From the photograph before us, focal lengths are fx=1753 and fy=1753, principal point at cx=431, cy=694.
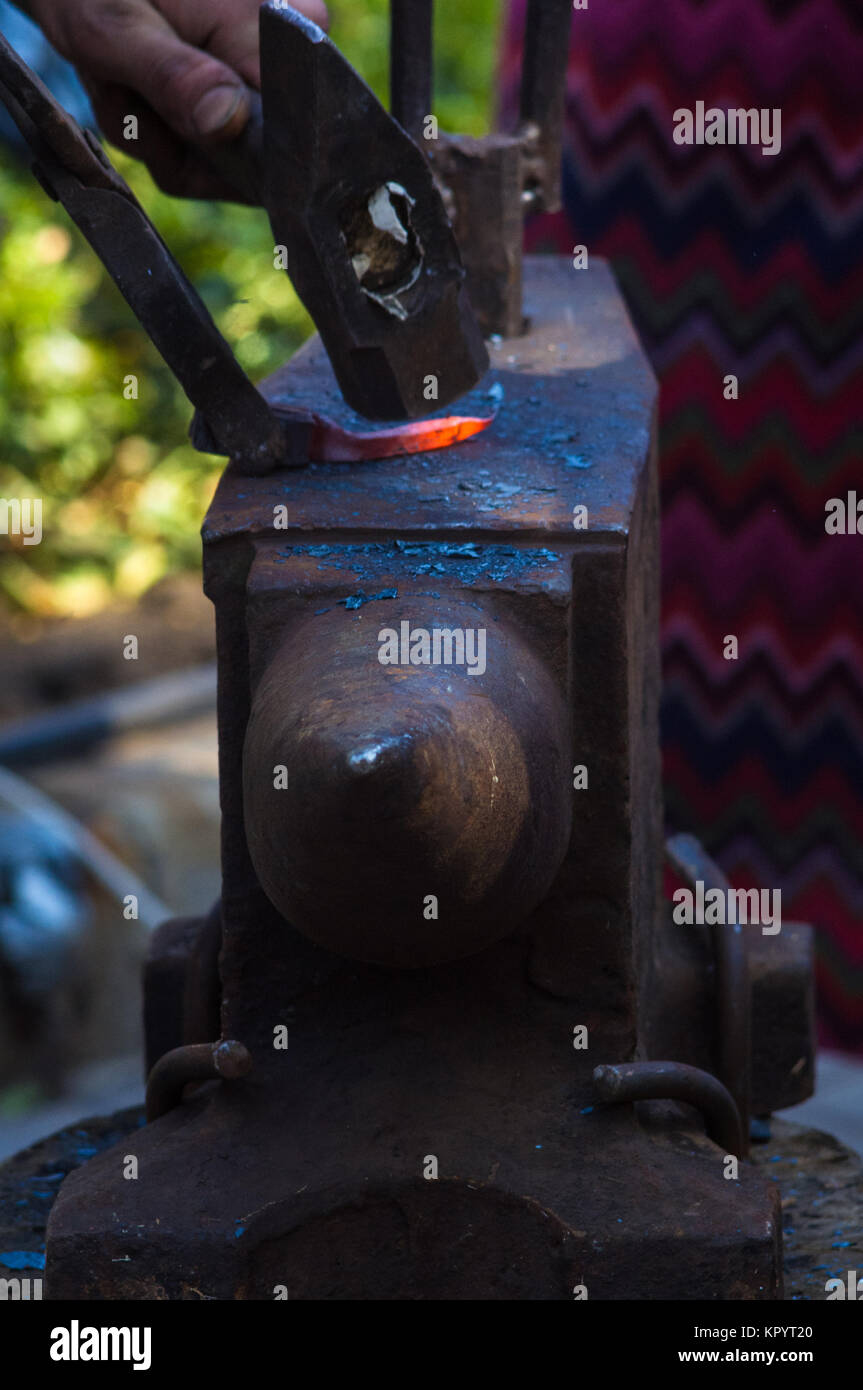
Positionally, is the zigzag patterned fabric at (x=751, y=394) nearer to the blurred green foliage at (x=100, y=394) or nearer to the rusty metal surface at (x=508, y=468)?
the rusty metal surface at (x=508, y=468)

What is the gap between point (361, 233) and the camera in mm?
1272

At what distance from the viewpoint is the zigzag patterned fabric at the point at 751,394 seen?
2.80m

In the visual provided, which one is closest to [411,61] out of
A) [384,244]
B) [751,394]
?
[384,244]

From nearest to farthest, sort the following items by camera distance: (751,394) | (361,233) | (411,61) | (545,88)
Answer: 1. (361,233)
2. (411,61)
3. (545,88)
4. (751,394)

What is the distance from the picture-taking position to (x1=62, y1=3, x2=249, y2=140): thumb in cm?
146

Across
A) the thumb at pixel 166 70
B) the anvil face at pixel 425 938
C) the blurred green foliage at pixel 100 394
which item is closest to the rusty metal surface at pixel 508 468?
the anvil face at pixel 425 938

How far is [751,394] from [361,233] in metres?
1.73

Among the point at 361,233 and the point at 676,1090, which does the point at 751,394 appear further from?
the point at 676,1090

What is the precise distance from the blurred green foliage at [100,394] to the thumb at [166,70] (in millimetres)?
2808

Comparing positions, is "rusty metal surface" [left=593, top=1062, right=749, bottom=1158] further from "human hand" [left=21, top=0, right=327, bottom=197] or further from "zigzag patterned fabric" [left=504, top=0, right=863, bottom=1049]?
"zigzag patterned fabric" [left=504, top=0, right=863, bottom=1049]
